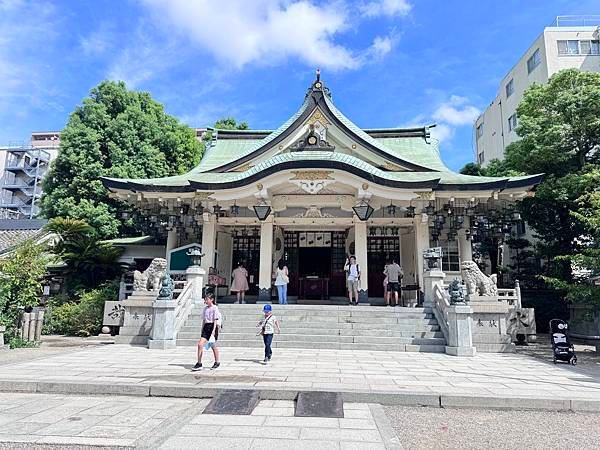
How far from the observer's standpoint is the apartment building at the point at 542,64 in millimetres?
29172

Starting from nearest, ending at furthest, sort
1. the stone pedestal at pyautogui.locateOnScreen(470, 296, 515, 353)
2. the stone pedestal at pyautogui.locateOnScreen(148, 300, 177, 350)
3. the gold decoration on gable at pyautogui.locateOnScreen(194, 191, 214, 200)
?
the stone pedestal at pyautogui.locateOnScreen(148, 300, 177, 350), the stone pedestal at pyautogui.locateOnScreen(470, 296, 515, 353), the gold decoration on gable at pyautogui.locateOnScreen(194, 191, 214, 200)

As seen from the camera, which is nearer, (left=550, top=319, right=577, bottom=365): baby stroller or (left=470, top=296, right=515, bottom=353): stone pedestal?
(left=550, top=319, right=577, bottom=365): baby stroller

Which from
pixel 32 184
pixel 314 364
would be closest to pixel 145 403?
pixel 314 364

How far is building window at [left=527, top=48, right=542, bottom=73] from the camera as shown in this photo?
30.4m

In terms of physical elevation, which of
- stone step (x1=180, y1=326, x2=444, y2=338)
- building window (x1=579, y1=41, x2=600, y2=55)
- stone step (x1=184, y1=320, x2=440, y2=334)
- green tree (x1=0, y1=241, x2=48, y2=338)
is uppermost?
building window (x1=579, y1=41, x2=600, y2=55)

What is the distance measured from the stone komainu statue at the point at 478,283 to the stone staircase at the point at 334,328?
4.72ft

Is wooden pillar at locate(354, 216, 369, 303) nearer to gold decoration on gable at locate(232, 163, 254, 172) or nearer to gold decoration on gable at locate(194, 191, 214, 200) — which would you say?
gold decoration on gable at locate(232, 163, 254, 172)

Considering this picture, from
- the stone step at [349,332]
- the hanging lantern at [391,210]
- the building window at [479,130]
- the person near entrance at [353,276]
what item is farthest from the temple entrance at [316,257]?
the building window at [479,130]

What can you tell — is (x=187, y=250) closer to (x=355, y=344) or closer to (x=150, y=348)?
(x=150, y=348)

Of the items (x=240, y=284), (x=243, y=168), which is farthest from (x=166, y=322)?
(x=243, y=168)

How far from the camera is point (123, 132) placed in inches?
861

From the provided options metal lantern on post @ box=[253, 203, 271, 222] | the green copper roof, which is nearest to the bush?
the green copper roof

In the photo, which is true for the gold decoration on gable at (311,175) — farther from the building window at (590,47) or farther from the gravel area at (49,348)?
the building window at (590,47)

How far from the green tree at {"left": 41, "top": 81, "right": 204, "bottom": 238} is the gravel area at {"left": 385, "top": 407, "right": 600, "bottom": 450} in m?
16.8
